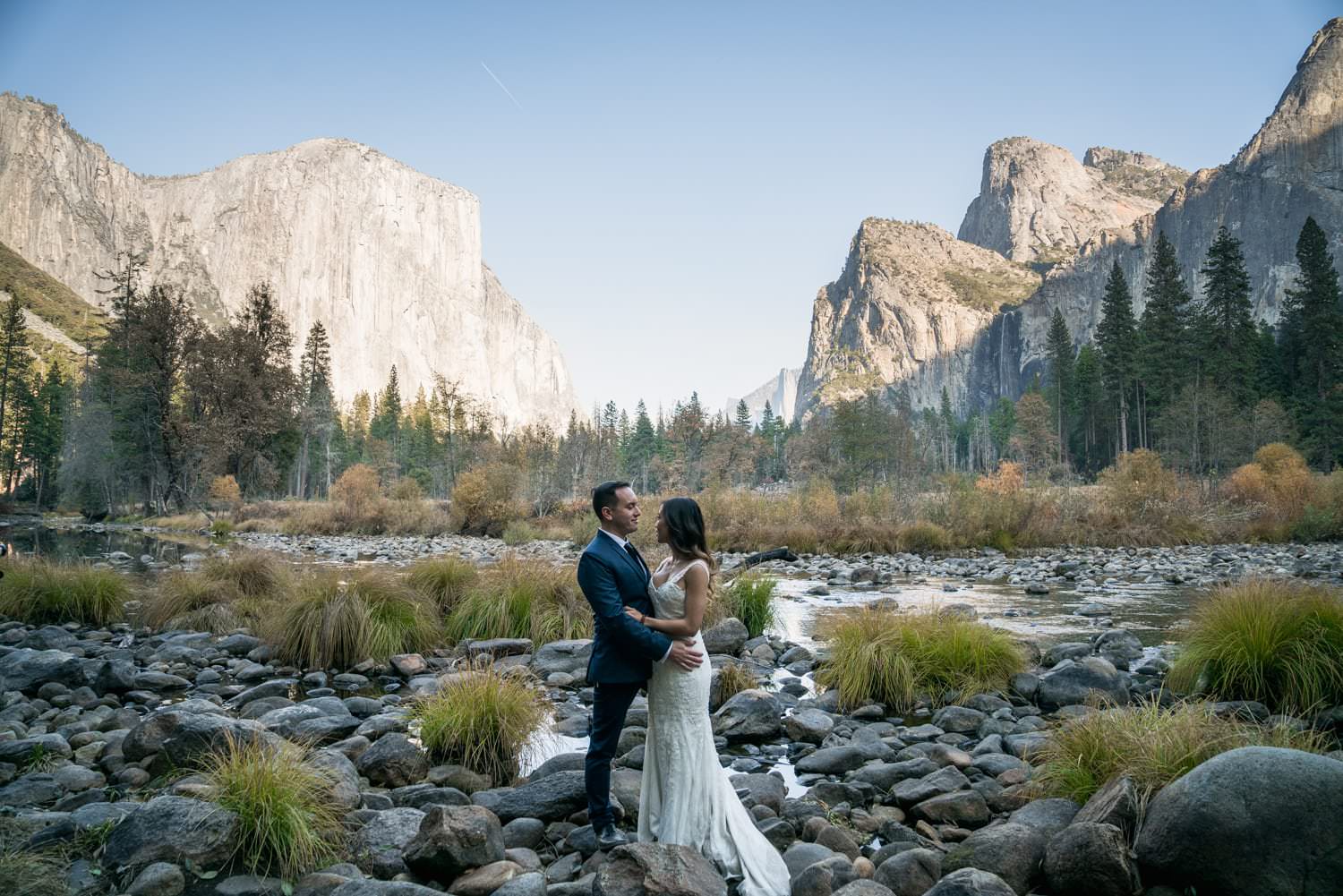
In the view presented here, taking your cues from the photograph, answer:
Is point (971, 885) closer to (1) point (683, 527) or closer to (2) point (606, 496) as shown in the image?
(1) point (683, 527)

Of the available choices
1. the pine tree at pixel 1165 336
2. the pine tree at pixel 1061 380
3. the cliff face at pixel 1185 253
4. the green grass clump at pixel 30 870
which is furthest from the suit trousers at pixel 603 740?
the cliff face at pixel 1185 253

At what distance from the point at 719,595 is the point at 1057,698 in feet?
15.7

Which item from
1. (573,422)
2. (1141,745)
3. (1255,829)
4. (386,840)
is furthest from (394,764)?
(573,422)

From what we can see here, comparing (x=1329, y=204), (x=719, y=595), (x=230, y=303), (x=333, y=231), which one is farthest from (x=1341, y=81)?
(x=230, y=303)

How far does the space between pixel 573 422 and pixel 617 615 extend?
7814 centimetres

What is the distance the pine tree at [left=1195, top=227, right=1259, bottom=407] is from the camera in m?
46.0

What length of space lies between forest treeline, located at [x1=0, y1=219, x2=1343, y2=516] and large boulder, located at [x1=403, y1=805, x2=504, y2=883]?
25.4 metres

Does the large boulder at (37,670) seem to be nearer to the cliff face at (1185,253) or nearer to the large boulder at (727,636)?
the large boulder at (727,636)

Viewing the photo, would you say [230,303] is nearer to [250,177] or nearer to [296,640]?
[250,177]

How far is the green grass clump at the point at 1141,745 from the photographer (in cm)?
369

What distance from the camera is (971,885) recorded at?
3020 mm

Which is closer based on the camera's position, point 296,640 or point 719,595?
point 296,640

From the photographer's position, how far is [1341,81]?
128 metres

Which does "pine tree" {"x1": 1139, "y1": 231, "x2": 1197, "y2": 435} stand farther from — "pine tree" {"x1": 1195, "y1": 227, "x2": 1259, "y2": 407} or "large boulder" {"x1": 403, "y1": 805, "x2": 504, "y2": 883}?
"large boulder" {"x1": 403, "y1": 805, "x2": 504, "y2": 883}
